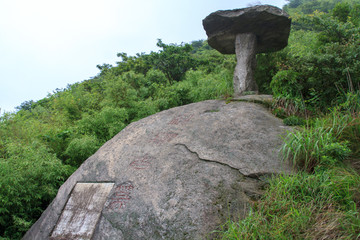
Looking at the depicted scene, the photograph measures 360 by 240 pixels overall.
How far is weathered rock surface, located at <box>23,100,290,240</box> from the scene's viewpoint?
8.48 feet

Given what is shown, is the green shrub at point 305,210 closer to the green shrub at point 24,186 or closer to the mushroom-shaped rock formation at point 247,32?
the green shrub at point 24,186

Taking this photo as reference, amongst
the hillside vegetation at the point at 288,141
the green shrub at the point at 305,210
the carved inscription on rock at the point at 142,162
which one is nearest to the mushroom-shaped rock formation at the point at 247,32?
the hillside vegetation at the point at 288,141

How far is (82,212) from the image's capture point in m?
3.15

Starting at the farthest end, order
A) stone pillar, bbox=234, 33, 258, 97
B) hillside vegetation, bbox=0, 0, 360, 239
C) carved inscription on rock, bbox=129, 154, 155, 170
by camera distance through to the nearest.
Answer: stone pillar, bbox=234, 33, 258, 97
carved inscription on rock, bbox=129, 154, 155, 170
hillside vegetation, bbox=0, 0, 360, 239

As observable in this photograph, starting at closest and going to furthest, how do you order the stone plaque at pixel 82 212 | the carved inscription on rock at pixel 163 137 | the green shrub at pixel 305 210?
the green shrub at pixel 305 210
the stone plaque at pixel 82 212
the carved inscription on rock at pixel 163 137

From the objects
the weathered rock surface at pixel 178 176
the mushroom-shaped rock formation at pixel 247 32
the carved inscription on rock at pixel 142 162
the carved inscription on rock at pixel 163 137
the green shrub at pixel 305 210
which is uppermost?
the mushroom-shaped rock formation at pixel 247 32

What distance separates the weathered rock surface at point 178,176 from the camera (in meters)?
2.59

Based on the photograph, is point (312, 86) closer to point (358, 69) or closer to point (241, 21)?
point (358, 69)

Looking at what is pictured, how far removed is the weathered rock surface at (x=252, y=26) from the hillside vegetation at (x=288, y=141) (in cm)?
43

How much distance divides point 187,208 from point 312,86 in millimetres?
3557

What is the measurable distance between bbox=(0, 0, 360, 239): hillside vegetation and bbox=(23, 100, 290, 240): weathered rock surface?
240 mm

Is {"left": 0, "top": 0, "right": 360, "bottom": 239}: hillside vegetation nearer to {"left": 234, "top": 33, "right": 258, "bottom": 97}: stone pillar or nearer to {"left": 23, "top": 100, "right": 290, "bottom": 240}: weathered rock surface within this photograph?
{"left": 23, "top": 100, "right": 290, "bottom": 240}: weathered rock surface

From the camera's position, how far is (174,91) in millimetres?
7582

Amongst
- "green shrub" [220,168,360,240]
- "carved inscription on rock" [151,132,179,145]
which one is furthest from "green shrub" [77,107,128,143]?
"green shrub" [220,168,360,240]
